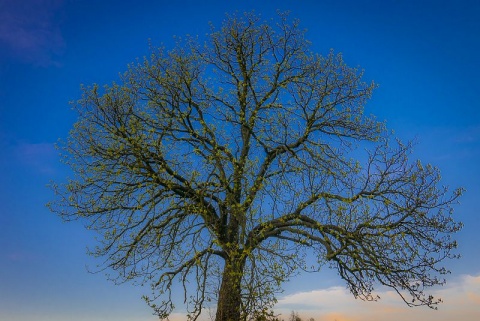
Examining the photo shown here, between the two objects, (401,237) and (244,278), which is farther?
(401,237)

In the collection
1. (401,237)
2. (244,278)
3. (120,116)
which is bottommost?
(244,278)

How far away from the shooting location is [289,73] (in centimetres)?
2048

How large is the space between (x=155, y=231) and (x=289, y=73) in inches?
324

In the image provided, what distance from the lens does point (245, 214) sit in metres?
16.5

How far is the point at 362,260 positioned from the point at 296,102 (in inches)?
258

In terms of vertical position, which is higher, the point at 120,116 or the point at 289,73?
the point at 289,73

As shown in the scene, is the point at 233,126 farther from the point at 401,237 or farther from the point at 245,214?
the point at 401,237

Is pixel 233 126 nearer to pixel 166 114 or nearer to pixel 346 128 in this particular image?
pixel 166 114

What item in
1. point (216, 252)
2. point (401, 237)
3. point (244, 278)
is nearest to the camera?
point (244, 278)

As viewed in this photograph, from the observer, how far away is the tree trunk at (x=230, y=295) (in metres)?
16.4

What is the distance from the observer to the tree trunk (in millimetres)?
16375

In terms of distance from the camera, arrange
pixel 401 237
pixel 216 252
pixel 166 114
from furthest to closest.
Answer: pixel 166 114 < pixel 216 252 < pixel 401 237

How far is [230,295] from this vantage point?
16812 mm

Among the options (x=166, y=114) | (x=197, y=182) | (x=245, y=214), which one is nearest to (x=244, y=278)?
(x=245, y=214)
